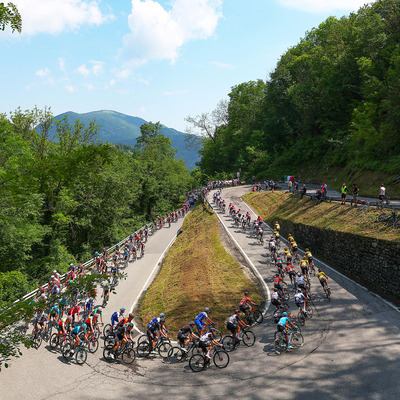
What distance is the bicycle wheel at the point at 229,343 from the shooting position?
12.7m

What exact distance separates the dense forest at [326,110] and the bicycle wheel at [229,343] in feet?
81.1

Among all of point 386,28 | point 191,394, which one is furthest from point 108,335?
point 386,28

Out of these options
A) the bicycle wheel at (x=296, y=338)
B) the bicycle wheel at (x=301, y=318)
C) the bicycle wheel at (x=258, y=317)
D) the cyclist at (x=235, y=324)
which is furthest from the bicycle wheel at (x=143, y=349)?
the bicycle wheel at (x=301, y=318)

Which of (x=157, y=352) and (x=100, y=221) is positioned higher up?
(x=100, y=221)

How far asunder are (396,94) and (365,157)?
334 inches

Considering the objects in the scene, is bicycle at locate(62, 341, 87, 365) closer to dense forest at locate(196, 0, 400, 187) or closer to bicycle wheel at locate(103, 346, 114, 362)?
bicycle wheel at locate(103, 346, 114, 362)

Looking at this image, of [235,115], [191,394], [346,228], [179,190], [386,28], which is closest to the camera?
[191,394]

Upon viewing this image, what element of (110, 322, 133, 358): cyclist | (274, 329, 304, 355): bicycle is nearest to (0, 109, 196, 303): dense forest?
(110, 322, 133, 358): cyclist

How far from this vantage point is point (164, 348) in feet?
43.8

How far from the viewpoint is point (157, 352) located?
13500 millimetres

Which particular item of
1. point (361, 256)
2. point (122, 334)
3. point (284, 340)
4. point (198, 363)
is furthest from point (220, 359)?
point (361, 256)

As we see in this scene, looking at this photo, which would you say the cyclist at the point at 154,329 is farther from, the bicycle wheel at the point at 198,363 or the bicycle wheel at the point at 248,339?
the bicycle wheel at the point at 248,339

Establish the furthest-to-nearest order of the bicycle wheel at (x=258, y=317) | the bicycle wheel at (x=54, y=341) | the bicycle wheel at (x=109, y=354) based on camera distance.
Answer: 1. the bicycle wheel at (x=258, y=317)
2. the bicycle wheel at (x=54, y=341)
3. the bicycle wheel at (x=109, y=354)

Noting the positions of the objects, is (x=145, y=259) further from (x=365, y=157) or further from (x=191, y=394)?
(x=365, y=157)
